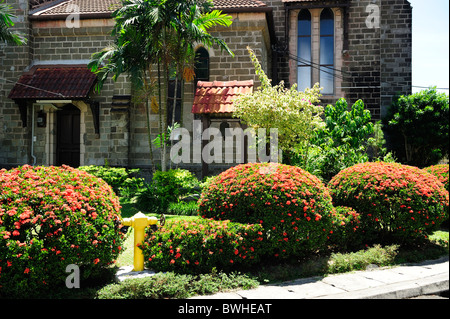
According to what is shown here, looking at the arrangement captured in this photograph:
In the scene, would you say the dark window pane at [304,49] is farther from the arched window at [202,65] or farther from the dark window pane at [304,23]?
the arched window at [202,65]

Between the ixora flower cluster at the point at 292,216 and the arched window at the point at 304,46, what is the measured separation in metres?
11.3

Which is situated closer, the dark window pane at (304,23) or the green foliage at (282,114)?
the green foliage at (282,114)

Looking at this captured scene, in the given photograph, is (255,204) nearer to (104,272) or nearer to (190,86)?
(104,272)

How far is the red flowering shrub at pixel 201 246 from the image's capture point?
5605mm

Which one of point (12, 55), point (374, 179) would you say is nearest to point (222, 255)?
point (374, 179)

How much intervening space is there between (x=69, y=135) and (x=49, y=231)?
41.0 feet


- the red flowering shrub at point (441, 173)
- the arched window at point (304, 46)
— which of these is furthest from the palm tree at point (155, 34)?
the red flowering shrub at point (441, 173)

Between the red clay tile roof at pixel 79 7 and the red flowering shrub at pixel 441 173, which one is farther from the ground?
the red clay tile roof at pixel 79 7

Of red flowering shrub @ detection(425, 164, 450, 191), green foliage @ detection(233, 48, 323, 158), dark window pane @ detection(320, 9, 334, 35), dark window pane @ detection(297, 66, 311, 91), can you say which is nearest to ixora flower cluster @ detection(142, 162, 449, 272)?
red flowering shrub @ detection(425, 164, 450, 191)

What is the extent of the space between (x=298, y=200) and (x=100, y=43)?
1271 cm

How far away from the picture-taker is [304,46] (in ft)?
60.1

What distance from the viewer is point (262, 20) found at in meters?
14.5

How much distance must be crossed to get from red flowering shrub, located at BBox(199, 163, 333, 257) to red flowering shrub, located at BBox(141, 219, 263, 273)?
0.28 meters

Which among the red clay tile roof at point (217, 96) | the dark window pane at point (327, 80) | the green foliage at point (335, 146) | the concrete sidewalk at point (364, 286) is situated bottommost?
the concrete sidewalk at point (364, 286)
